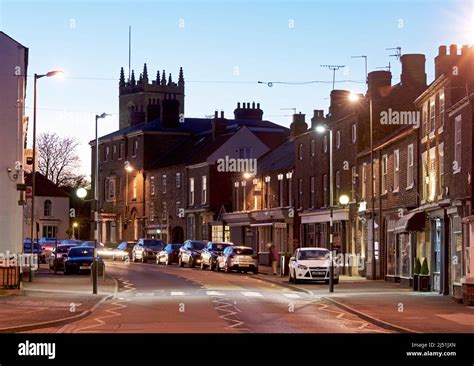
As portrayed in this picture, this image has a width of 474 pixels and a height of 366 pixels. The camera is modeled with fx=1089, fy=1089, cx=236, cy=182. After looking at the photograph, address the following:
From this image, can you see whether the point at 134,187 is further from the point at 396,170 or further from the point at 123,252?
the point at 396,170

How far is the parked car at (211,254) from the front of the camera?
2502 inches

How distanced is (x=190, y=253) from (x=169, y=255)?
5.22 meters

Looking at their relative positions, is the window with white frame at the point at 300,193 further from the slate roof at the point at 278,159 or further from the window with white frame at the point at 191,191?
the window with white frame at the point at 191,191

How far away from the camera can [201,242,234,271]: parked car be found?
63.6 metres

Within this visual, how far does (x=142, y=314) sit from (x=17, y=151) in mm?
13614

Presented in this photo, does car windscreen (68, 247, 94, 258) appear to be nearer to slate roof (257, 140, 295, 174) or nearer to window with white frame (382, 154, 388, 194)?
window with white frame (382, 154, 388, 194)

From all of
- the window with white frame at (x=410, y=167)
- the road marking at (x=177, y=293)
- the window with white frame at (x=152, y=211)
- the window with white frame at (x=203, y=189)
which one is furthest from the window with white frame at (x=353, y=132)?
the window with white frame at (x=152, y=211)

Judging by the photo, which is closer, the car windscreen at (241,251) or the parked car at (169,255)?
the car windscreen at (241,251)

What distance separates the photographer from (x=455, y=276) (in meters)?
37.9

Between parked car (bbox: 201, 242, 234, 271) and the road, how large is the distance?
45.0 ft

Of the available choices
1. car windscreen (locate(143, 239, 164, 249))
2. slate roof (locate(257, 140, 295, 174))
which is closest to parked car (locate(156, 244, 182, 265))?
car windscreen (locate(143, 239, 164, 249))

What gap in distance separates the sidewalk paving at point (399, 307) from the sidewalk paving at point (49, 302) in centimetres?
785
